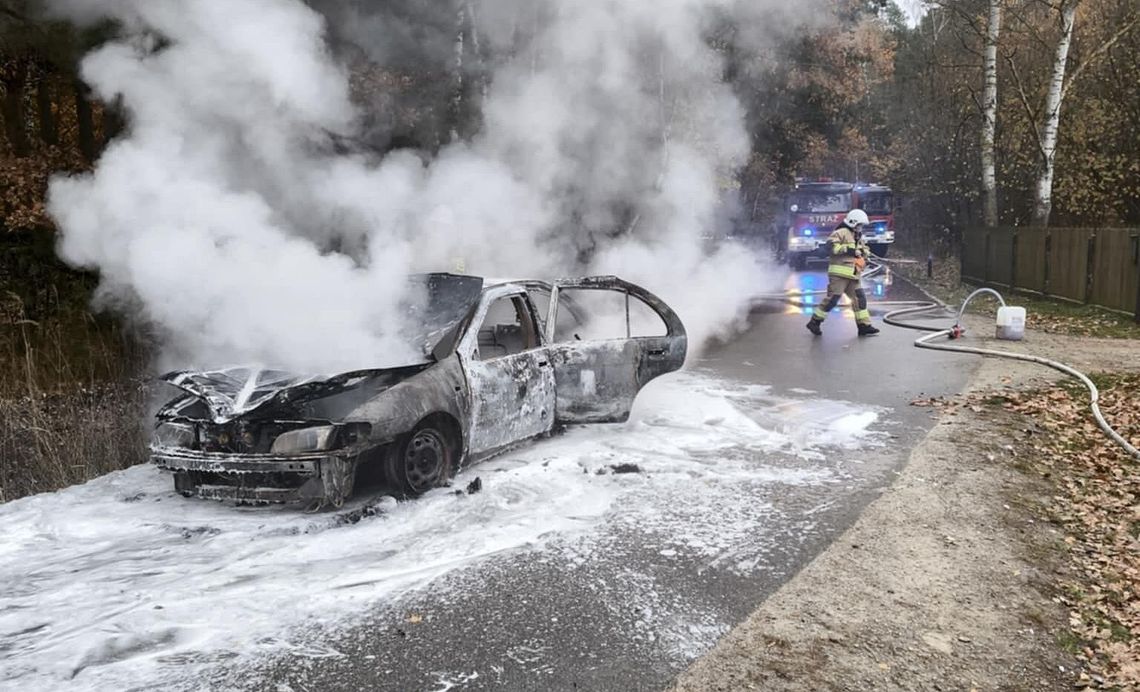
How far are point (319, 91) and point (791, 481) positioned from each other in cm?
525

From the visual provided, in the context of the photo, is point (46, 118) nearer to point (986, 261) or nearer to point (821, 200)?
point (986, 261)

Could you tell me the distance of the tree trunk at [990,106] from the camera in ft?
63.3

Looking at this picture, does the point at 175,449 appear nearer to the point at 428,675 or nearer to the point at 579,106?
the point at 428,675

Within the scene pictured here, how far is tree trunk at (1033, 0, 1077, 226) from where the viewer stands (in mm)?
17266

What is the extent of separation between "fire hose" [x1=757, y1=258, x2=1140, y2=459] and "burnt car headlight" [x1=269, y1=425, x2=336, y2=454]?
18.9 feet

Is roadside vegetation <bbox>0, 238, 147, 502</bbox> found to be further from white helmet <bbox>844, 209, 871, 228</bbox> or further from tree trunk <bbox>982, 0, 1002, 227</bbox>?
tree trunk <bbox>982, 0, 1002, 227</bbox>

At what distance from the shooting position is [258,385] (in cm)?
547

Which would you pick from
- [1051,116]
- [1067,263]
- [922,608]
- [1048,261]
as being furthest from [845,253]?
[922,608]

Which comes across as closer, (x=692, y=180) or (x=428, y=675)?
(x=428, y=675)

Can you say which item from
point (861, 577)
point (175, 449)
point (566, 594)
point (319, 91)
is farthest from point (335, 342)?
point (861, 577)

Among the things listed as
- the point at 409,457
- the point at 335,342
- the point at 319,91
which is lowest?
the point at 409,457

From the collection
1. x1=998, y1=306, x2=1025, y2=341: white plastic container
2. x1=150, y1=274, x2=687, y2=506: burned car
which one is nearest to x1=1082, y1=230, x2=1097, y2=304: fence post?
x1=998, y1=306, x2=1025, y2=341: white plastic container

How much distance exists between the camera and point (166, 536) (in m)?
4.91

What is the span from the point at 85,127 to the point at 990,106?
19074 millimetres
